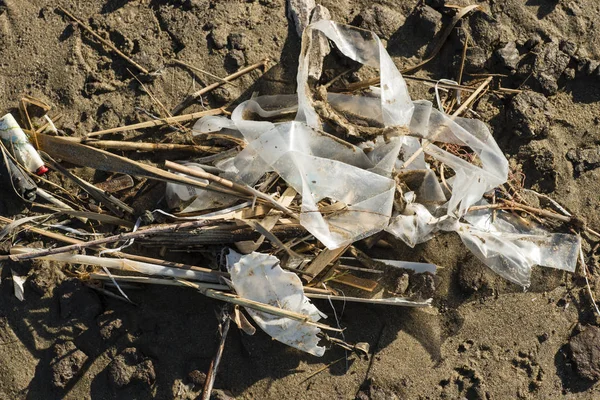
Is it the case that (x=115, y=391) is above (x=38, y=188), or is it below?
below

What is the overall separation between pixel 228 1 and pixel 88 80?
637 mm

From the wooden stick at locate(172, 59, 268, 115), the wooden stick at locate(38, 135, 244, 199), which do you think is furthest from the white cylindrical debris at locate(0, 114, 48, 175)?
the wooden stick at locate(172, 59, 268, 115)

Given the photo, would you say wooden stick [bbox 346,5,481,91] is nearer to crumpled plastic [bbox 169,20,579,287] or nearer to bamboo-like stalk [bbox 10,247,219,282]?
crumpled plastic [bbox 169,20,579,287]

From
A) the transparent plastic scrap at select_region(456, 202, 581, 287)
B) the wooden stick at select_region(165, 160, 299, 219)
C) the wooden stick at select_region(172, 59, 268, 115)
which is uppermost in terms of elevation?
the wooden stick at select_region(172, 59, 268, 115)

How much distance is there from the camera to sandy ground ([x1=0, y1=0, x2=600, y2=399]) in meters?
2.34

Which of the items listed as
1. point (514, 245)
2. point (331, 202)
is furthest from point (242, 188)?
point (514, 245)

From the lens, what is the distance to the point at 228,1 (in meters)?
2.56

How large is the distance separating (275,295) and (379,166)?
1.95 feet

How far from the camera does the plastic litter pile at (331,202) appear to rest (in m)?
2.23

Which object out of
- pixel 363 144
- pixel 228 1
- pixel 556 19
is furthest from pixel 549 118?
pixel 228 1

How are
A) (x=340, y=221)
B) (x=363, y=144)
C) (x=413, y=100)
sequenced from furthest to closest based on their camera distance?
(x=413, y=100), (x=363, y=144), (x=340, y=221)

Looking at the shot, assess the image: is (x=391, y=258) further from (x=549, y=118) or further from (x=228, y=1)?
(x=228, y=1)

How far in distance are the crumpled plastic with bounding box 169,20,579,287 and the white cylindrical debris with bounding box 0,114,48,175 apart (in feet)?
1.99

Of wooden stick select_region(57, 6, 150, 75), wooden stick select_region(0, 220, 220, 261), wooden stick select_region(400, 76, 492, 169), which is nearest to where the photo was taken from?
wooden stick select_region(0, 220, 220, 261)
